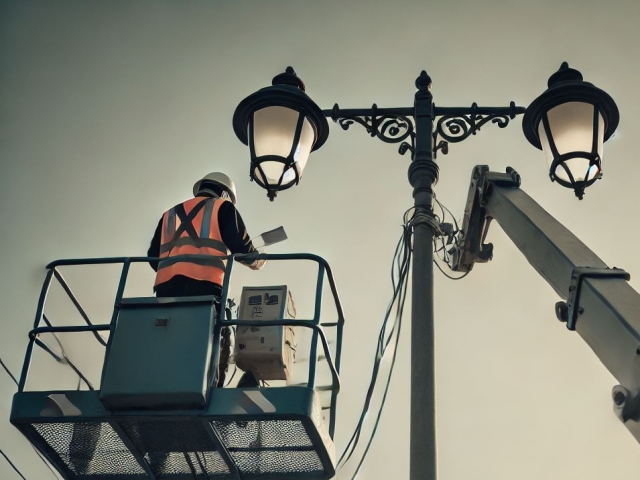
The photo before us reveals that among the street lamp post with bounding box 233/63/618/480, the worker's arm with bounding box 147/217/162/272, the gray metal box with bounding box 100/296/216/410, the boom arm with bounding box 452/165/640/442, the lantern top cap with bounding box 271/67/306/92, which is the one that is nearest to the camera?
the boom arm with bounding box 452/165/640/442

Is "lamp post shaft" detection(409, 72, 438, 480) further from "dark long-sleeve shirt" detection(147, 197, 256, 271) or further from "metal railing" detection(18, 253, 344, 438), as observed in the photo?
"dark long-sleeve shirt" detection(147, 197, 256, 271)

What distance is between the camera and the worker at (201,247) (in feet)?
22.7

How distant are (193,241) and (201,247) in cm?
10

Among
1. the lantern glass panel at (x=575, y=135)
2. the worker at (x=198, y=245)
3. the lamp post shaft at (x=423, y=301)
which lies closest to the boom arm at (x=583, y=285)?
the lantern glass panel at (x=575, y=135)

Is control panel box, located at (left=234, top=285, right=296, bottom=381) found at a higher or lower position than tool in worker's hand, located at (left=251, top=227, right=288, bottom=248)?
lower

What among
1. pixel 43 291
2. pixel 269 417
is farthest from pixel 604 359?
pixel 43 291

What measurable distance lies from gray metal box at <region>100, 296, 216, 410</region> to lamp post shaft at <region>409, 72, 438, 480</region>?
1.65 meters

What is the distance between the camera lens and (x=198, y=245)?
7.05 meters

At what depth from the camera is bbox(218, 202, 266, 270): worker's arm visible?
7020mm

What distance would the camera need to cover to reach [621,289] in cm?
445

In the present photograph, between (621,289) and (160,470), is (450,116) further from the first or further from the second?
(160,470)

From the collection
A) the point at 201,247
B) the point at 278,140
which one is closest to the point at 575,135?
the point at 278,140

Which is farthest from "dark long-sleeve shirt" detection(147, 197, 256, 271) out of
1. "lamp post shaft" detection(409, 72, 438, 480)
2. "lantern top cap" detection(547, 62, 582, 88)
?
"lantern top cap" detection(547, 62, 582, 88)

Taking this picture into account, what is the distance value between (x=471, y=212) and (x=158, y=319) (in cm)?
335
